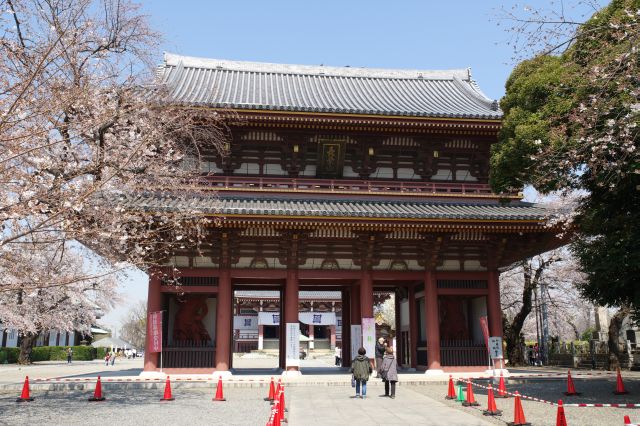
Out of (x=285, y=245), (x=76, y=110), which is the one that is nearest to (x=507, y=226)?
(x=285, y=245)

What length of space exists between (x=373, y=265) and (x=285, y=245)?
3.56 meters

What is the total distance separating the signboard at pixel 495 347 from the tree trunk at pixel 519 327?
10572mm

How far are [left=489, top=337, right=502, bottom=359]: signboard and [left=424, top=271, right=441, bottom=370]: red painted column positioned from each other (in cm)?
188

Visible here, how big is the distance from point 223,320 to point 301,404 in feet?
20.1

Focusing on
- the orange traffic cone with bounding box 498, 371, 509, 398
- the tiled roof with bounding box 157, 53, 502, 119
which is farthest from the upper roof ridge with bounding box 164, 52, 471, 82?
the orange traffic cone with bounding box 498, 371, 509, 398

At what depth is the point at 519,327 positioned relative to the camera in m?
29.0

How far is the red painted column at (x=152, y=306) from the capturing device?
17750mm

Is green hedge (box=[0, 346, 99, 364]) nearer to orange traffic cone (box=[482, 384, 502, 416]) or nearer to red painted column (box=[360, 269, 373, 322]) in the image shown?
red painted column (box=[360, 269, 373, 322])

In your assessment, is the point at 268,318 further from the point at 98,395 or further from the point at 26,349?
the point at 98,395

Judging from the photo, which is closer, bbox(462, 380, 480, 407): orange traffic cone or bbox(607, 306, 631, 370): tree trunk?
bbox(462, 380, 480, 407): orange traffic cone

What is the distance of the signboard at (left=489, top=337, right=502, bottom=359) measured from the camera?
18281 millimetres

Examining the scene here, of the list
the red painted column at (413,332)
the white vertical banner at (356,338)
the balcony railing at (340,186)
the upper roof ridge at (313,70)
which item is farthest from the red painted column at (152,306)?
the upper roof ridge at (313,70)

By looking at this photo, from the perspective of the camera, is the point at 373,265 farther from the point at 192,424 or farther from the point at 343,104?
the point at 192,424

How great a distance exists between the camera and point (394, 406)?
12.6m
